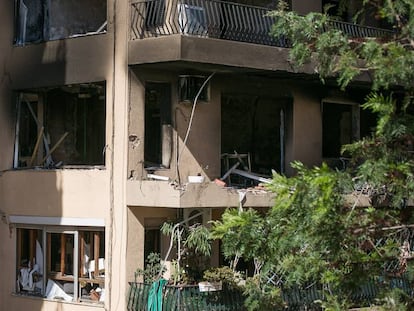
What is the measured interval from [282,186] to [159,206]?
25.2 feet

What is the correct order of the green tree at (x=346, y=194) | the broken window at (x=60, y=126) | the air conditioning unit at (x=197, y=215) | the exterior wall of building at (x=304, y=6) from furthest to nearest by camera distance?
the exterior wall of building at (x=304, y=6) → the broken window at (x=60, y=126) → the air conditioning unit at (x=197, y=215) → the green tree at (x=346, y=194)

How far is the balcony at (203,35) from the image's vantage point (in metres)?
17.2

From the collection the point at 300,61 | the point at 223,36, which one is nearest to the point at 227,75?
the point at 223,36

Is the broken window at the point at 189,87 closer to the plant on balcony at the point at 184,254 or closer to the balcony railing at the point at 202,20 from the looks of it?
the balcony railing at the point at 202,20

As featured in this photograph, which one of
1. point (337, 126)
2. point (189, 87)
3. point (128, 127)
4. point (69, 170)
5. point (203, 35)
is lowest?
point (69, 170)

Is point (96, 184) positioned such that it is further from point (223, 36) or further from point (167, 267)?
point (223, 36)

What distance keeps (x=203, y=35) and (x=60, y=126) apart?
4492mm

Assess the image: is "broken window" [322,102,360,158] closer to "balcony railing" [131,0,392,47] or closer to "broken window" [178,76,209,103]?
"balcony railing" [131,0,392,47]

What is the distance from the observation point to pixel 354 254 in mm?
10070

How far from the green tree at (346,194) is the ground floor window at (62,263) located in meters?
8.29

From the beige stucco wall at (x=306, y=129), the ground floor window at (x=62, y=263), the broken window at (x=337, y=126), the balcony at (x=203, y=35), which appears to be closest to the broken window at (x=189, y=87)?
the balcony at (x=203, y=35)

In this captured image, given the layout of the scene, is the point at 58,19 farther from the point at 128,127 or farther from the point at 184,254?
the point at 184,254

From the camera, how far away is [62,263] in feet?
63.4

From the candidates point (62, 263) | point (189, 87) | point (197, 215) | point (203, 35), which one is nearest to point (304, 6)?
point (203, 35)
